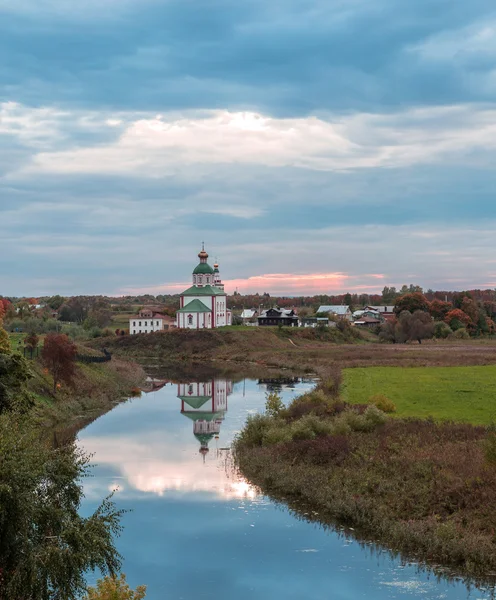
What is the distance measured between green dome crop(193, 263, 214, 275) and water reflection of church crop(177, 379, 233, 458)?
156 ft

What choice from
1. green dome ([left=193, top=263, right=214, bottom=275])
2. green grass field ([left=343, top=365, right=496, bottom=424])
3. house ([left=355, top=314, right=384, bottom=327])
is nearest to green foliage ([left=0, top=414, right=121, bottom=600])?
green grass field ([left=343, top=365, right=496, bottom=424])

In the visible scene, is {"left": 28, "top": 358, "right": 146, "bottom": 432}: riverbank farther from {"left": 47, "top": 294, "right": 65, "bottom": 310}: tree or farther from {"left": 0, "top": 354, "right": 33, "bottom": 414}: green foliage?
{"left": 47, "top": 294, "right": 65, "bottom": 310}: tree

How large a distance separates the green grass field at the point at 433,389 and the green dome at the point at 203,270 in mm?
55544

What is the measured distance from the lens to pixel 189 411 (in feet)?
158

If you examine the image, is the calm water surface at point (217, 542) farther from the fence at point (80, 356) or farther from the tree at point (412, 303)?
the tree at point (412, 303)

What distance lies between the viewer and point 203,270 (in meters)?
112

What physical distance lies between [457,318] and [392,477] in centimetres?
10288

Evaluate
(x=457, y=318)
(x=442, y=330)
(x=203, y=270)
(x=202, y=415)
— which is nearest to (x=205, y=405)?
(x=202, y=415)

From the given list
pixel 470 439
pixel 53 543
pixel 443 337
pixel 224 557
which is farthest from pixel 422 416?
pixel 443 337

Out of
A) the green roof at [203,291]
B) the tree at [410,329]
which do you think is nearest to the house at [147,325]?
the green roof at [203,291]

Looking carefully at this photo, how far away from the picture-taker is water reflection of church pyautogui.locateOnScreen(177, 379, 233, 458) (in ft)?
127

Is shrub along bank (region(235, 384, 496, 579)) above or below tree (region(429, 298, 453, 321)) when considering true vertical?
below

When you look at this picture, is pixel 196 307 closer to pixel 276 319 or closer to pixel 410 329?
pixel 276 319

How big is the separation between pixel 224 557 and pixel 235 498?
5.04 metres
